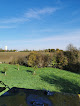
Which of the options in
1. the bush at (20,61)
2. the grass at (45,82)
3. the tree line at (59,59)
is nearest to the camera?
the grass at (45,82)

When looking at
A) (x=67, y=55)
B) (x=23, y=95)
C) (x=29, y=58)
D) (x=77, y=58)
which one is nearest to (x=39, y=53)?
(x=29, y=58)

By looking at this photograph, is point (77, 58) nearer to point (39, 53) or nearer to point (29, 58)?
point (39, 53)

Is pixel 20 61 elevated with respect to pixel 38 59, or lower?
lower

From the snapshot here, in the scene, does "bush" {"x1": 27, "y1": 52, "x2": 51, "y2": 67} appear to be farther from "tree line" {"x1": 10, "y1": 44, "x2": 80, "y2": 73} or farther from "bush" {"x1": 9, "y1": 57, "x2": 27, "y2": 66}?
"bush" {"x1": 9, "y1": 57, "x2": 27, "y2": 66}

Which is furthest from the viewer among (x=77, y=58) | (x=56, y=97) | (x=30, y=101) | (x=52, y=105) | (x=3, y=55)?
(x=3, y=55)

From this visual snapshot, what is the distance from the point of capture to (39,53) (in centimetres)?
1121

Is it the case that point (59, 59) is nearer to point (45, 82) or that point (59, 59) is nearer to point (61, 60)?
point (61, 60)

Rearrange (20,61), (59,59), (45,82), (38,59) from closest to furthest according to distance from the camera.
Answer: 1. (45,82)
2. (38,59)
3. (59,59)
4. (20,61)

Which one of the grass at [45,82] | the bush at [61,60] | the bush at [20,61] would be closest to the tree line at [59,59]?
the bush at [61,60]

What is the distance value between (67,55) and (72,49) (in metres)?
0.83

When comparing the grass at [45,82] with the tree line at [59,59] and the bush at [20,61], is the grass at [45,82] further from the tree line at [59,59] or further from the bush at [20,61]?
the bush at [20,61]

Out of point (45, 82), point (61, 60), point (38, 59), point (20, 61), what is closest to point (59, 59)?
point (61, 60)

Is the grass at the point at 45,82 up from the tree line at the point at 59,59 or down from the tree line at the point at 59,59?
down

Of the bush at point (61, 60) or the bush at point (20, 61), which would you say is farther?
the bush at point (20, 61)
